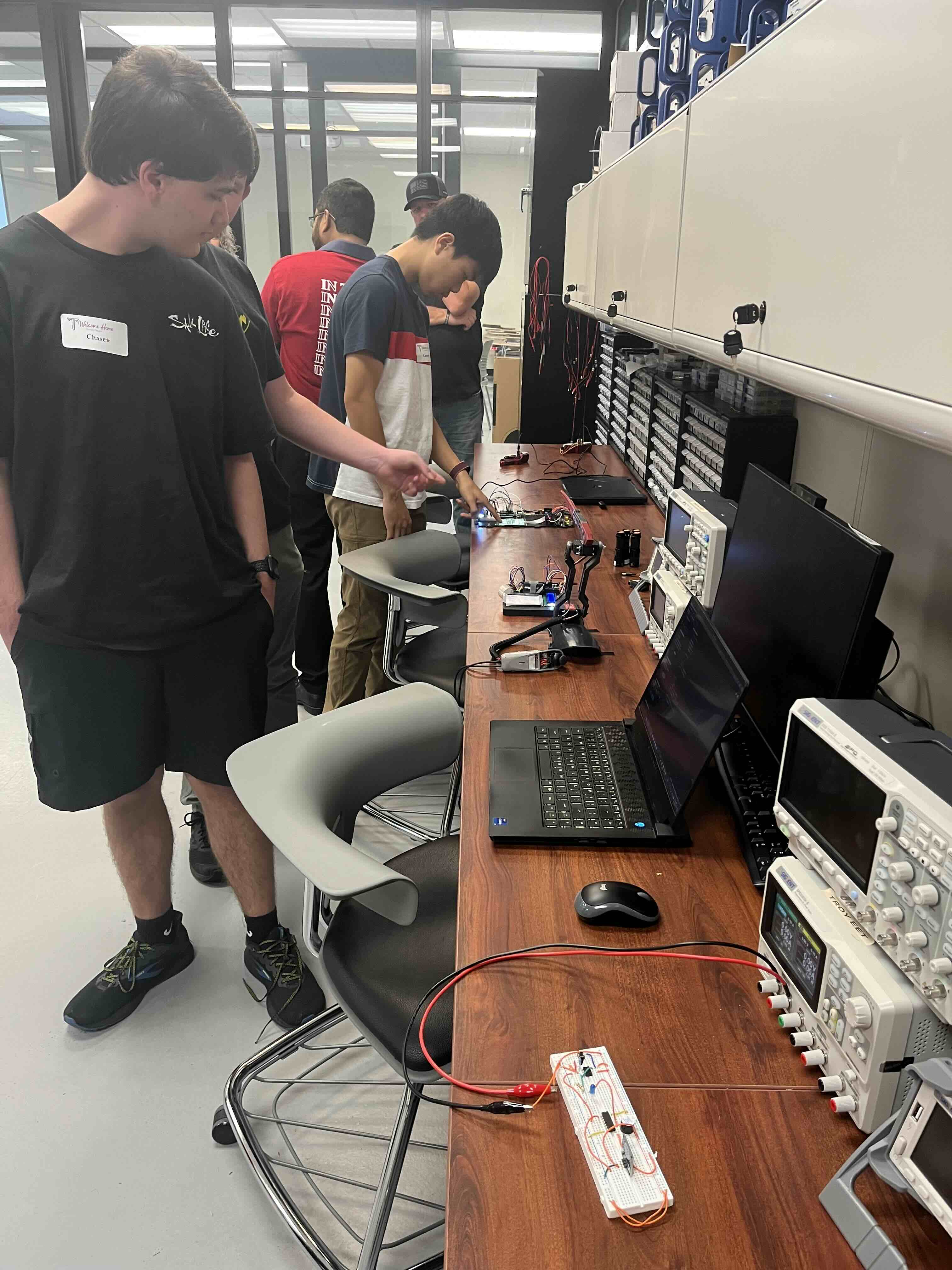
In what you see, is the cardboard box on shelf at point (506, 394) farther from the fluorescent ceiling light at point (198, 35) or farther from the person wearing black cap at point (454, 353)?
the fluorescent ceiling light at point (198, 35)

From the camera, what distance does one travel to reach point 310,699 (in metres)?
3.14

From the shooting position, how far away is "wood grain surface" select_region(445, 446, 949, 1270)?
27.4 inches

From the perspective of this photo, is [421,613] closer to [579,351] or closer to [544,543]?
[544,543]

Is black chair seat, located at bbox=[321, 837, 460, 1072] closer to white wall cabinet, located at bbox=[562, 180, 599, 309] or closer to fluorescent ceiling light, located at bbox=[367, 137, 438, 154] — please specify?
white wall cabinet, located at bbox=[562, 180, 599, 309]

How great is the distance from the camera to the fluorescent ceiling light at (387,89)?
17.5 ft

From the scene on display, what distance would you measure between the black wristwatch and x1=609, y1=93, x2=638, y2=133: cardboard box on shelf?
1931 mm

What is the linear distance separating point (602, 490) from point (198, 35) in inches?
→ 168

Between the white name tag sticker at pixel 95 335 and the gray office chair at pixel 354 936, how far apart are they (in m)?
0.68

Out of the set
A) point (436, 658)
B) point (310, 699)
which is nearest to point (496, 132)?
point (310, 699)

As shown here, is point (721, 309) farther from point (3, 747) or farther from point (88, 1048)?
point (3, 747)

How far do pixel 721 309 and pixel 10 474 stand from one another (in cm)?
121

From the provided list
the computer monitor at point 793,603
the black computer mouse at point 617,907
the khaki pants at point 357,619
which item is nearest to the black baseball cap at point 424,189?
the khaki pants at point 357,619

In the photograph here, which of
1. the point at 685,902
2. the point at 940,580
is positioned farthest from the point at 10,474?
the point at 940,580

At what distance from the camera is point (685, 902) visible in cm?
109
